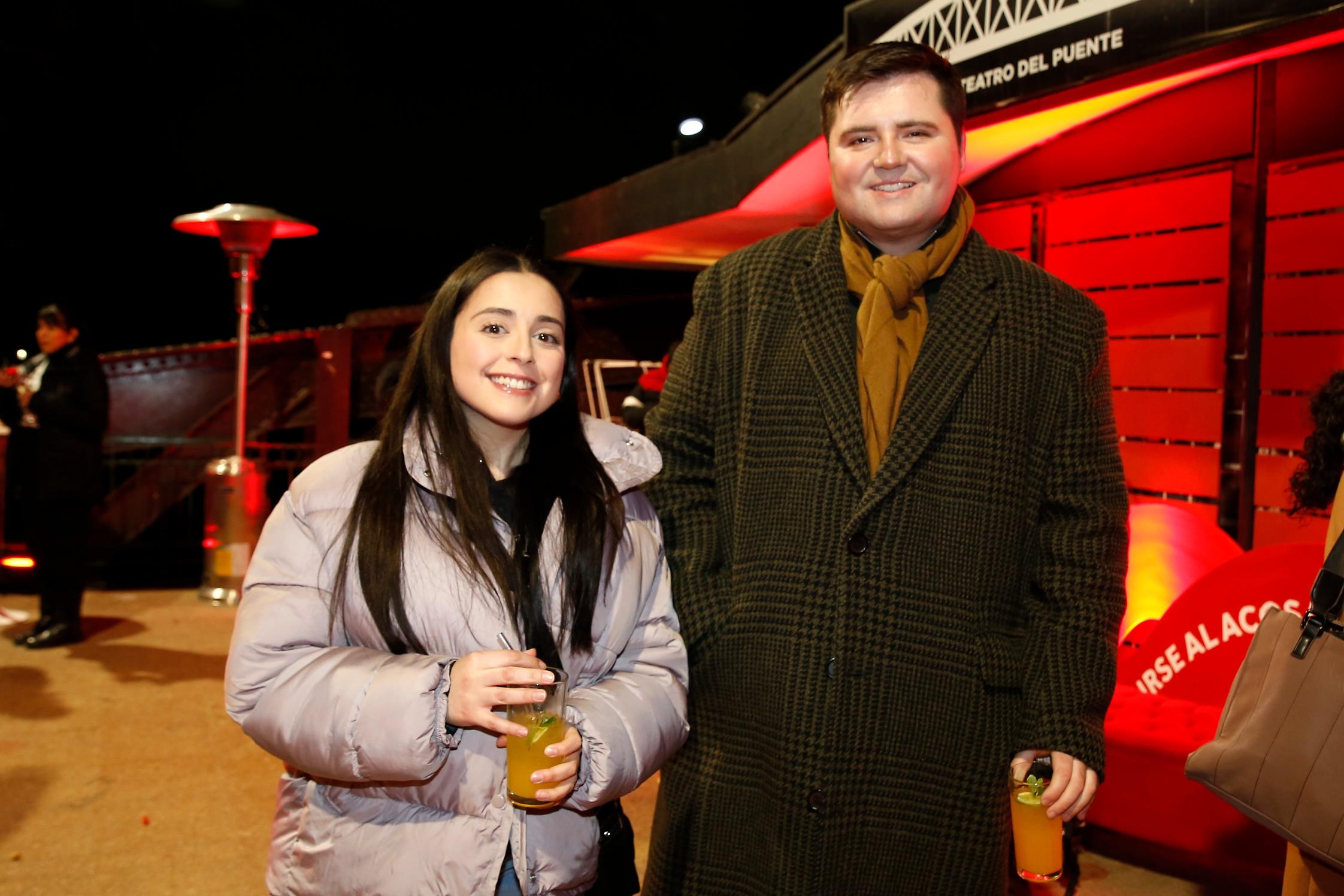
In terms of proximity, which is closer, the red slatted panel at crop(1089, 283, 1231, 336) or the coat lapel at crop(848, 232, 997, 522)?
the coat lapel at crop(848, 232, 997, 522)

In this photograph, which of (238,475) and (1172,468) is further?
(238,475)

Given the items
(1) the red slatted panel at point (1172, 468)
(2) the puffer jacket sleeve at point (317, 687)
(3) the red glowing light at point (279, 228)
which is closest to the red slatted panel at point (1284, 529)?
(1) the red slatted panel at point (1172, 468)

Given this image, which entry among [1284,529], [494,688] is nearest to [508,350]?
[494,688]

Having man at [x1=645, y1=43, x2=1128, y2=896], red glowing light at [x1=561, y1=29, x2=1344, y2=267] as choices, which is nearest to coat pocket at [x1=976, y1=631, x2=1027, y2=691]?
man at [x1=645, y1=43, x2=1128, y2=896]

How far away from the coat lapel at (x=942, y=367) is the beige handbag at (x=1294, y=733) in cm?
71

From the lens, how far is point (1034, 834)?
5.42ft

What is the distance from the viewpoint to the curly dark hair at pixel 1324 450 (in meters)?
2.06

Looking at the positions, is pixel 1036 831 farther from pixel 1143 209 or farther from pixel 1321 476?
pixel 1143 209

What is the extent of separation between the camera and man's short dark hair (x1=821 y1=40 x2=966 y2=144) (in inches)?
69.7

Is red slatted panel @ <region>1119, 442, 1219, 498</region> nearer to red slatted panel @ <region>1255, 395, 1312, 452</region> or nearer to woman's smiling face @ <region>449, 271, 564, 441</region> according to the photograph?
red slatted panel @ <region>1255, 395, 1312, 452</region>

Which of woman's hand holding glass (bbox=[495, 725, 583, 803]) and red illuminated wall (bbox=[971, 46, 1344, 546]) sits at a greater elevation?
red illuminated wall (bbox=[971, 46, 1344, 546])

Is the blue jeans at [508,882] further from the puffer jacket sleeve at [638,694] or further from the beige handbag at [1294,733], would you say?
the beige handbag at [1294,733]

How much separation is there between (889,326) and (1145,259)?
16.5 ft

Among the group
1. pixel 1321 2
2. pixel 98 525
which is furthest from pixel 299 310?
pixel 1321 2
